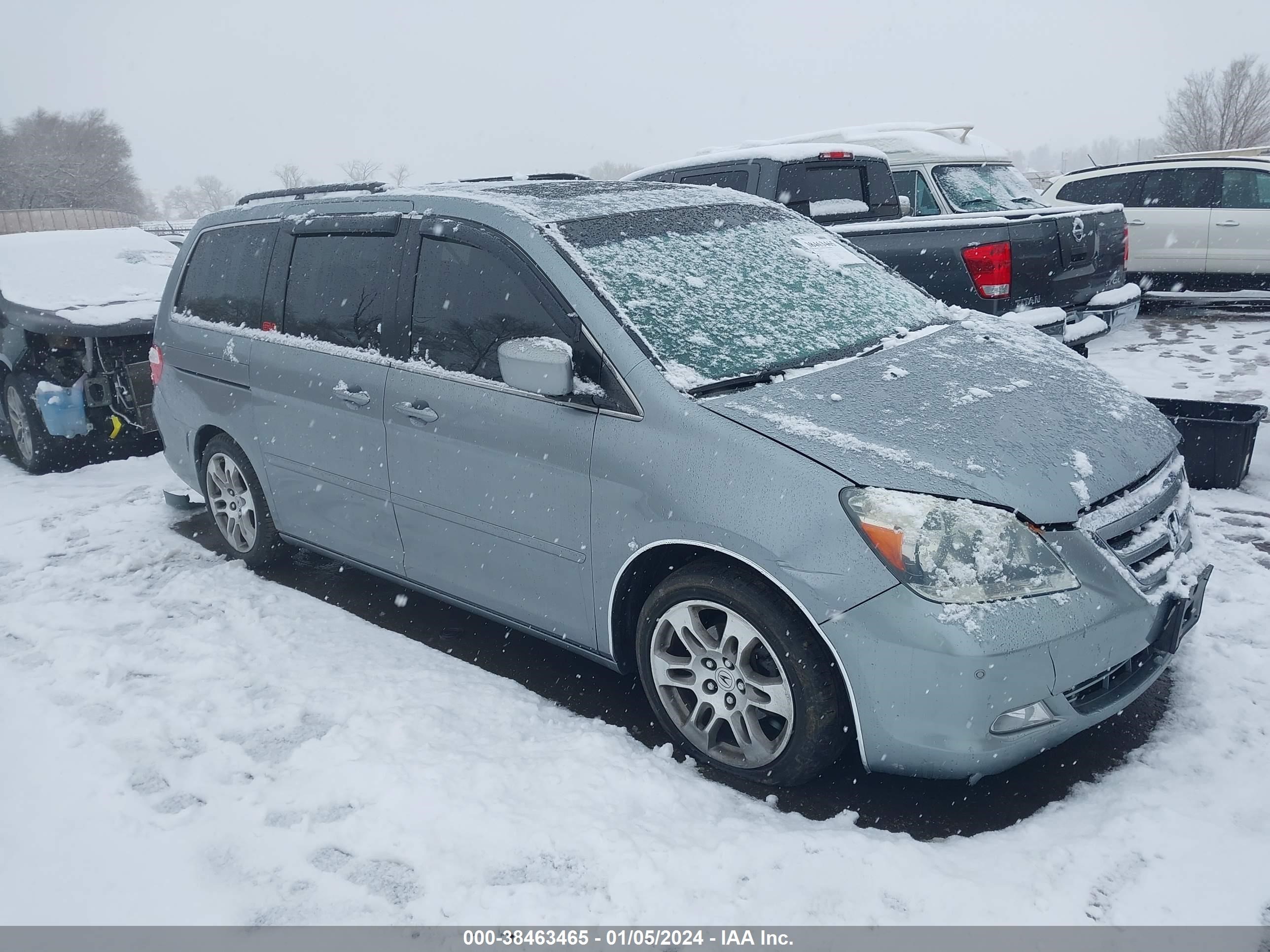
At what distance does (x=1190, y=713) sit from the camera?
10.7ft

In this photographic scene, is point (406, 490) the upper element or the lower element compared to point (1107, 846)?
upper

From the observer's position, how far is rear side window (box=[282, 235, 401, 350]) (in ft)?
12.9

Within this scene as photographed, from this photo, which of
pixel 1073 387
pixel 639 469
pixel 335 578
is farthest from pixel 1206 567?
pixel 335 578

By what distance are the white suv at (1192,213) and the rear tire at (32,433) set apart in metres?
10.8

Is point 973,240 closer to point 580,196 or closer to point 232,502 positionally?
point 580,196

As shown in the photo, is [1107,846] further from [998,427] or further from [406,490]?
[406,490]

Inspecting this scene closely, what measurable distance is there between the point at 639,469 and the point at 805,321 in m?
1.02

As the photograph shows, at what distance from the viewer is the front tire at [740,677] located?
280 cm

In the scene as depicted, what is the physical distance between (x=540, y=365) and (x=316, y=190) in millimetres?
2242

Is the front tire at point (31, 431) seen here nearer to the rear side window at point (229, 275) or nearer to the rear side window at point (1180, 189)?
the rear side window at point (229, 275)

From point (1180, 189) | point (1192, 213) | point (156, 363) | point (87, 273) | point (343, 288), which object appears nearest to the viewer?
point (343, 288)

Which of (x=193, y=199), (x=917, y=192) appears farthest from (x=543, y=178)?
(x=193, y=199)

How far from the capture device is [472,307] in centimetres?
357

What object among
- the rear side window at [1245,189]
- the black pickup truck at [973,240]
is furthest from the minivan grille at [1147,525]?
the rear side window at [1245,189]
